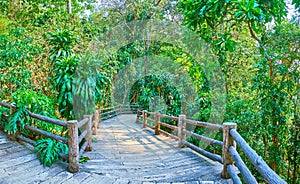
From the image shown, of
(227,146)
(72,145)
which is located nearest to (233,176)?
(227,146)

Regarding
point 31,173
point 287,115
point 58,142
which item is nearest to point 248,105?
point 287,115

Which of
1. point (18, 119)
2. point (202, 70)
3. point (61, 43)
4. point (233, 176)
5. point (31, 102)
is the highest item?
point (61, 43)

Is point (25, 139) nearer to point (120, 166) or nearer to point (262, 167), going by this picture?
point (120, 166)

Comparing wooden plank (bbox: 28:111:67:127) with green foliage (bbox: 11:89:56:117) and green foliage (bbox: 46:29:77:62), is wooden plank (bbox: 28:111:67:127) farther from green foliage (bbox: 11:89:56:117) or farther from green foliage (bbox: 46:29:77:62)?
green foliage (bbox: 46:29:77:62)

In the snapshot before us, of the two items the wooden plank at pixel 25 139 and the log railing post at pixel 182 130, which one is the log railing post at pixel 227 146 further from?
the wooden plank at pixel 25 139

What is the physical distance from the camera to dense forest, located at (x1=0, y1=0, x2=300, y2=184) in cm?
349

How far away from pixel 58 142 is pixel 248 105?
425cm

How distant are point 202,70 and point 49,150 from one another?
15.8ft

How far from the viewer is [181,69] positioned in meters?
8.16

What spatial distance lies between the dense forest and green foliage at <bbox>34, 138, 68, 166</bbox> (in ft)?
0.08

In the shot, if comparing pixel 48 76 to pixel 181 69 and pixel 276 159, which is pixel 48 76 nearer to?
Result: pixel 181 69

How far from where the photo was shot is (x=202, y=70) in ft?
22.0

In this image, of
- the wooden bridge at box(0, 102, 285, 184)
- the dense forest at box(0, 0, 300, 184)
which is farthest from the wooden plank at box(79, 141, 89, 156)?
the dense forest at box(0, 0, 300, 184)

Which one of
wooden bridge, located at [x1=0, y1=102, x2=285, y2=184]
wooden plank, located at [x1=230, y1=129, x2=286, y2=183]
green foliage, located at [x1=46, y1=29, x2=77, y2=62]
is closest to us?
wooden plank, located at [x1=230, y1=129, x2=286, y2=183]
